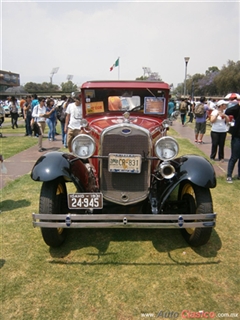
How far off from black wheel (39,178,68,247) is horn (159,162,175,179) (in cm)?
127

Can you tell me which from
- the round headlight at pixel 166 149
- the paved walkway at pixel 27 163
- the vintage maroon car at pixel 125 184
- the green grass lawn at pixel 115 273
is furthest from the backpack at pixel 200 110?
the round headlight at pixel 166 149

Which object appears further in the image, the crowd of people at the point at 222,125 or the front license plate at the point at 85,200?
the crowd of people at the point at 222,125

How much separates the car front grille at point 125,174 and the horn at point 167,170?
0.17m

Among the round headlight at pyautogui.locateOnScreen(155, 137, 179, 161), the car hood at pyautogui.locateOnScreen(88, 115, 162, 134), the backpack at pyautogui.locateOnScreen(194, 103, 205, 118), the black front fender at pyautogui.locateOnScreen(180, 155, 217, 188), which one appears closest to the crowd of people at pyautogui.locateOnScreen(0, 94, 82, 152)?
the car hood at pyautogui.locateOnScreen(88, 115, 162, 134)

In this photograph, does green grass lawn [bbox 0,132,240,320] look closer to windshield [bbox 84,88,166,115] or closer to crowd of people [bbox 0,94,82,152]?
crowd of people [bbox 0,94,82,152]

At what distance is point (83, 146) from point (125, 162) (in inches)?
21.8

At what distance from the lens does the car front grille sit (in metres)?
3.08

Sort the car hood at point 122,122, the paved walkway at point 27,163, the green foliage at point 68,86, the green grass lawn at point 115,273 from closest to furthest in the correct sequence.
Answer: the green grass lawn at point 115,273
the car hood at point 122,122
the paved walkway at point 27,163
the green foliage at point 68,86

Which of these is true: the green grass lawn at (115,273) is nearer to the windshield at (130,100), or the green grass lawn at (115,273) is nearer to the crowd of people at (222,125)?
the windshield at (130,100)

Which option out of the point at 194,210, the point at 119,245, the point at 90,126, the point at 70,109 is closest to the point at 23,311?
the point at 119,245

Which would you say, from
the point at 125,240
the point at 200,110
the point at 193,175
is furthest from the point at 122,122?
the point at 200,110

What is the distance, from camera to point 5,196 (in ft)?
15.7

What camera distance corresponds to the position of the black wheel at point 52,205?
3002mm

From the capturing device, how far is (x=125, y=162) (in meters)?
3.02
